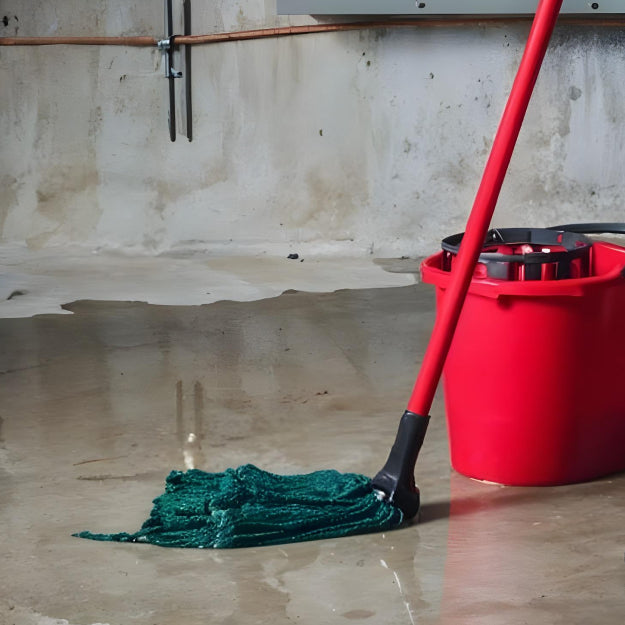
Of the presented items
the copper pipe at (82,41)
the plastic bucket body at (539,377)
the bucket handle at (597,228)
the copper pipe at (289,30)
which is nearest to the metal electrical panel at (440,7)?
the copper pipe at (289,30)

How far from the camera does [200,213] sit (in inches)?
194

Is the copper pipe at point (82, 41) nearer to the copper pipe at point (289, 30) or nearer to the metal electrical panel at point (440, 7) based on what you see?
the copper pipe at point (289, 30)

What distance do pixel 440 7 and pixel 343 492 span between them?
118 inches

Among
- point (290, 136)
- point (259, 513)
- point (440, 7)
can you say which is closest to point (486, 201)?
point (259, 513)

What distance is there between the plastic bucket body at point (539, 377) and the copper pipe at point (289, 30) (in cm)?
268

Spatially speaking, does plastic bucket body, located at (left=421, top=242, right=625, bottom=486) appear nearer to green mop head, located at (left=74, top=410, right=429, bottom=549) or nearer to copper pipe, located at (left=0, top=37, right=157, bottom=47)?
green mop head, located at (left=74, top=410, right=429, bottom=549)

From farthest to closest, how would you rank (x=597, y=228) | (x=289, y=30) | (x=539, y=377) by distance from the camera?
(x=289, y=30), (x=597, y=228), (x=539, y=377)

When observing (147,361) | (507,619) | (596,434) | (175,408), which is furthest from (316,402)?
(507,619)

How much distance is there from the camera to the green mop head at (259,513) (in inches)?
74.6

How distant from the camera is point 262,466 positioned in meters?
2.32

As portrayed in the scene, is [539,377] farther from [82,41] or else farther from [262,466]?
[82,41]

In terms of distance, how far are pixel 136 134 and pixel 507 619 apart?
3.69 m

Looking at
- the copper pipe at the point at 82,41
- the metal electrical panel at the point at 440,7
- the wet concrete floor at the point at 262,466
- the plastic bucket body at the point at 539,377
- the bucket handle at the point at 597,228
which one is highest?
the metal electrical panel at the point at 440,7

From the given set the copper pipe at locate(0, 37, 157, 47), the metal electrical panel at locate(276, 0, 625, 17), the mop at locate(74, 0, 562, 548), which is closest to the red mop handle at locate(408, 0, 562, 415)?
the mop at locate(74, 0, 562, 548)
